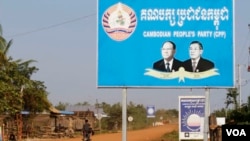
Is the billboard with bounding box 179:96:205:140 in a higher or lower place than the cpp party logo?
lower

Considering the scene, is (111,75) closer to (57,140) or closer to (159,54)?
(159,54)

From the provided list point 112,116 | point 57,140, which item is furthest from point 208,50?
point 112,116

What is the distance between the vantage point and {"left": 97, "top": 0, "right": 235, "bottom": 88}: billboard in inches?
357

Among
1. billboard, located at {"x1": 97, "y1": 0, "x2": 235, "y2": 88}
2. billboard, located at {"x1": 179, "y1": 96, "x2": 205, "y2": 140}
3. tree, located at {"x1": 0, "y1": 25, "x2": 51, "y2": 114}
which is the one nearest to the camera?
billboard, located at {"x1": 97, "y1": 0, "x2": 235, "y2": 88}

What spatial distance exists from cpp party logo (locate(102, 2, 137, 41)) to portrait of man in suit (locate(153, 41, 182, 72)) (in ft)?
2.12

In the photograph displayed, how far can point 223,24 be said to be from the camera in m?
9.09

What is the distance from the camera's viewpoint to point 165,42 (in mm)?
9117

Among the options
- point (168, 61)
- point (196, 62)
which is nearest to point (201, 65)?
point (196, 62)

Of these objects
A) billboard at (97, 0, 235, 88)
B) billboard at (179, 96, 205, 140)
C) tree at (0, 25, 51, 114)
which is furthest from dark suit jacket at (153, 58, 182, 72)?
tree at (0, 25, 51, 114)

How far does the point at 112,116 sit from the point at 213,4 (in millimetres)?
53087

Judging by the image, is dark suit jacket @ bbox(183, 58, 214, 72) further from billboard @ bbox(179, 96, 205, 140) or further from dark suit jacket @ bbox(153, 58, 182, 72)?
billboard @ bbox(179, 96, 205, 140)

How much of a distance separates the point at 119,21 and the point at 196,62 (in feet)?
4.89

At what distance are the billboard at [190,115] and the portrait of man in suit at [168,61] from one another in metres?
5.41

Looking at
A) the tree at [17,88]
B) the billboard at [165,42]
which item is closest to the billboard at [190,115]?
the billboard at [165,42]
